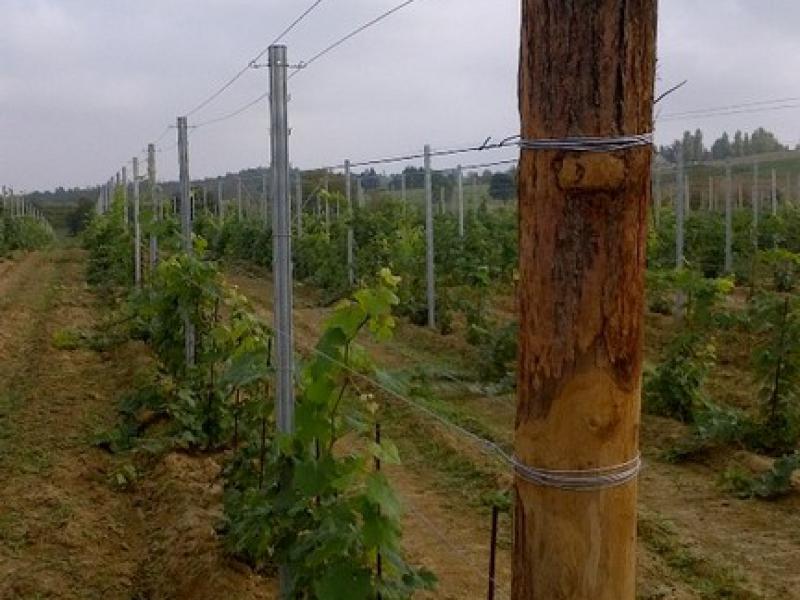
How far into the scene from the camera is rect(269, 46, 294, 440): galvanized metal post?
452cm

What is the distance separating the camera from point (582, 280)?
6.07 feet

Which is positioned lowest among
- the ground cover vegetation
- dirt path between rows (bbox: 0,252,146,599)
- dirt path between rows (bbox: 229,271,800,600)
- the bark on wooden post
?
dirt path between rows (bbox: 229,271,800,600)

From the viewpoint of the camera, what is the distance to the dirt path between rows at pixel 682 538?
5410 millimetres

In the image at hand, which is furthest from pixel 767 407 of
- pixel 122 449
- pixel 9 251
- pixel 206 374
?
pixel 9 251

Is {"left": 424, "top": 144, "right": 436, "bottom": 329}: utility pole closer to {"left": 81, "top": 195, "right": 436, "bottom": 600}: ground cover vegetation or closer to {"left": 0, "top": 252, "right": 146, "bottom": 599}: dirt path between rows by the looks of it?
{"left": 0, "top": 252, "right": 146, "bottom": 599}: dirt path between rows

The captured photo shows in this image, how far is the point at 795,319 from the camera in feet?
26.1

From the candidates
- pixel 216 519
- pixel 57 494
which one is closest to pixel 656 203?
pixel 216 519

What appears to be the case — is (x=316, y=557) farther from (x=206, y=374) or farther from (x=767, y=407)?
(x=767, y=407)

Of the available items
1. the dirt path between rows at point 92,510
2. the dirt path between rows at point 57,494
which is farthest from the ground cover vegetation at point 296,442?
the dirt path between rows at point 57,494

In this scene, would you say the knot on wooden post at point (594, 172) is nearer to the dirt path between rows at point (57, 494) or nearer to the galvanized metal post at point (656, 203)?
the galvanized metal post at point (656, 203)

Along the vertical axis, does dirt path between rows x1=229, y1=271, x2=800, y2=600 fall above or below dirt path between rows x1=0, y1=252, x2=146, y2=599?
below

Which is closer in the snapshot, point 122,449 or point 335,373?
point 335,373

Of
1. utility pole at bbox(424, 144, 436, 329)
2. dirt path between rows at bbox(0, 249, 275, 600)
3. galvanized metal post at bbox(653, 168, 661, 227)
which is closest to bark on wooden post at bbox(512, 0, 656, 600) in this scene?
galvanized metal post at bbox(653, 168, 661, 227)

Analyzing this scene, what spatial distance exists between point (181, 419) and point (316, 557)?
4472 mm
